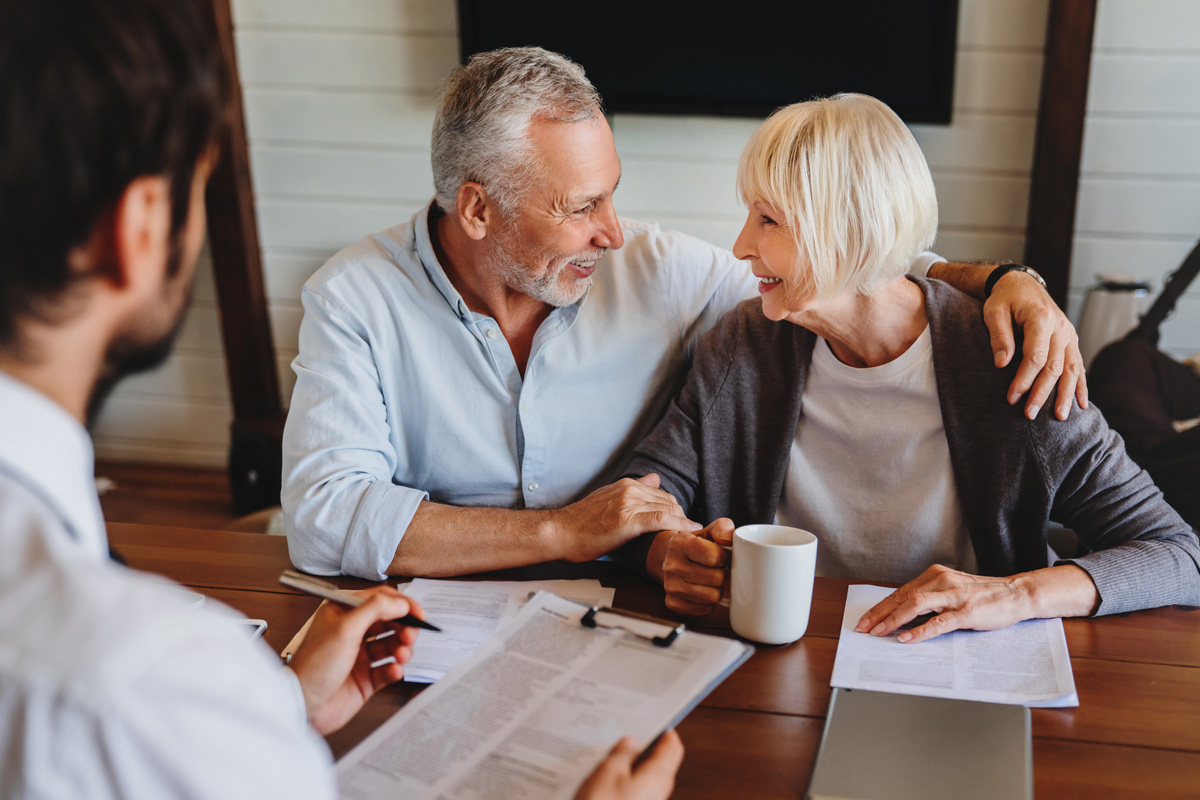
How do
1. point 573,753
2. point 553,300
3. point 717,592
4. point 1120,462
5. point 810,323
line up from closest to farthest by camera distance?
point 573,753 → point 717,592 → point 1120,462 → point 810,323 → point 553,300

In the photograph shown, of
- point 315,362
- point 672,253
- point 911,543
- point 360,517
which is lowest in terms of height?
point 911,543

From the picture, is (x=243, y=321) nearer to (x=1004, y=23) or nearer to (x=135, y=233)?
(x=1004, y=23)

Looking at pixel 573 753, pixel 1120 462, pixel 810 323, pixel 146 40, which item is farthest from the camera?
pixel 810 323

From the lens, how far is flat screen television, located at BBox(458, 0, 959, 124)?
2.48 meters

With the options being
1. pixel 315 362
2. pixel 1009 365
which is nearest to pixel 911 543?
pixel 1009 365

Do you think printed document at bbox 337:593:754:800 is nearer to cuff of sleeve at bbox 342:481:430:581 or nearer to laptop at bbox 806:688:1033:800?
laptop at bbox 806:688:1033:800

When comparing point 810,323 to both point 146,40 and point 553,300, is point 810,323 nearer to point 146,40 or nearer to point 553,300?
point 553,300

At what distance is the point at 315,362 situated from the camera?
1376mm

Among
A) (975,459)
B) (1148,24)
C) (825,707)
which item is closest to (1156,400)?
(1148,24)

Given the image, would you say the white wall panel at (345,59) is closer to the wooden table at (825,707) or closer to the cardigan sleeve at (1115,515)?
the wooden table at (825,707)

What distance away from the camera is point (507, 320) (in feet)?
5.08

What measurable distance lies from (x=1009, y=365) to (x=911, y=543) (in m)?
0.29

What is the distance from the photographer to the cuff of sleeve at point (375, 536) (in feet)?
3.91

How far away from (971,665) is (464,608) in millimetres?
560
